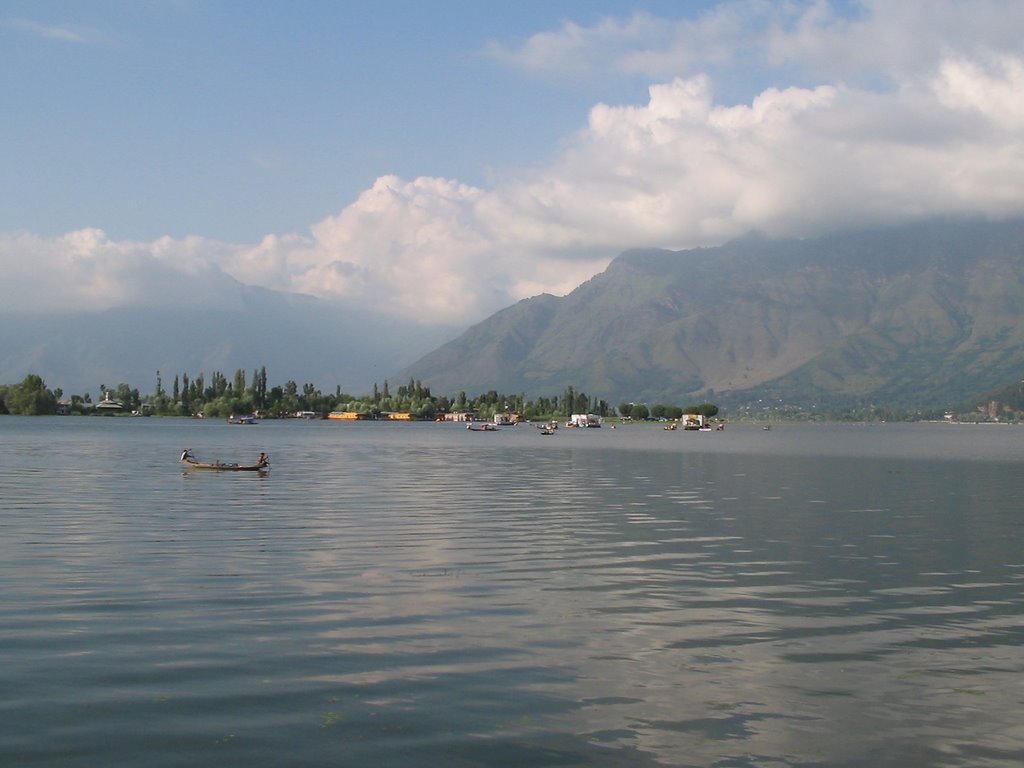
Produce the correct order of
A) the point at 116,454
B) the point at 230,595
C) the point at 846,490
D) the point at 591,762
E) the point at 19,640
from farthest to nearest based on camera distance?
the point at 116,454, the point at 846,490, the point at 230,595, the point at 19,640, the point at 591,762

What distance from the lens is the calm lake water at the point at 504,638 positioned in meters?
21.7

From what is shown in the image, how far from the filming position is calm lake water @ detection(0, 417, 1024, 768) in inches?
854

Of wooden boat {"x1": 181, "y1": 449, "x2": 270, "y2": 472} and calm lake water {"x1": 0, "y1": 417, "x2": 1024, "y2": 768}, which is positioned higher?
wooden boat {"x1": 181, "y1": 449, "x2": 270, "y2": 472}

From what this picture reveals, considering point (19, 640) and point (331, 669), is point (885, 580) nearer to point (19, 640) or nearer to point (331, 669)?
point (331, 669)

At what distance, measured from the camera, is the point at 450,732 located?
72.1 feet

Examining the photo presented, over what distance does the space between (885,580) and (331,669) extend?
26.8 m

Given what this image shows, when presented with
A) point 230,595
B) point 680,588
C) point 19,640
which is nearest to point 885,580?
point 680,588

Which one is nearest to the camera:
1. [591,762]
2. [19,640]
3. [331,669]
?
[591,762]

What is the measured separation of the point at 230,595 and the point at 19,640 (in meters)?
8.82

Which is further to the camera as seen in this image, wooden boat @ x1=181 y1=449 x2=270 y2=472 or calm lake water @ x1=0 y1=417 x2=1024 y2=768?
wooden boat @ x1=181 y1=449 x2=270 y2=472

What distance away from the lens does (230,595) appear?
37.7m

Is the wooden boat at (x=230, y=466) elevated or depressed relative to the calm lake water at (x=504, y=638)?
elevated

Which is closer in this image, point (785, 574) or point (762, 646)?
point (762, 646)

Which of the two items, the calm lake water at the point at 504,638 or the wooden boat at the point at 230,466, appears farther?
the wooden boat at the point at 230,466
